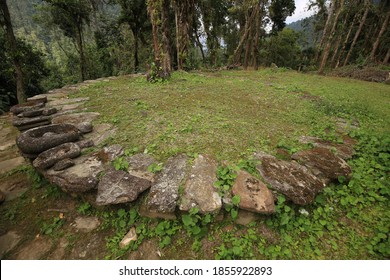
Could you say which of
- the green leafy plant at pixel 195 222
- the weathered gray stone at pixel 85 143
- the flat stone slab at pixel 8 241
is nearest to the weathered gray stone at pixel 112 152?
the weathered gray stone at pixel 85 143

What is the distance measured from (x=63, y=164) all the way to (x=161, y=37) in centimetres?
735

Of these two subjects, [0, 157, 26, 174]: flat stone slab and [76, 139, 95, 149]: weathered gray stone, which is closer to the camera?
[76, 139, 95, 149]: weathered gray stone

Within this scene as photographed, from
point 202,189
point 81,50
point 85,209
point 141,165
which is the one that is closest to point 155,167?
point 141,165

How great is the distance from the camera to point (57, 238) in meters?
2.02

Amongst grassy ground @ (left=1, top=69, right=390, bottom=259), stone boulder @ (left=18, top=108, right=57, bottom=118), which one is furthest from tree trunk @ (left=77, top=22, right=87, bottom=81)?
stone boulder @ (left=18, top=108, right=57, bottom=118)

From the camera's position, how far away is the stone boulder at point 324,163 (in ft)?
8.04

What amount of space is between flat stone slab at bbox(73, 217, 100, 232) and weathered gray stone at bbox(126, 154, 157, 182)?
2.07ft

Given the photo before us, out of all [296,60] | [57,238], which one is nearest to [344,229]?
[57,238]

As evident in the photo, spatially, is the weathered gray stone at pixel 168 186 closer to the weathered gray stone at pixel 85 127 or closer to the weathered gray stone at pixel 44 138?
the weathered gray stone at pixel 44 138

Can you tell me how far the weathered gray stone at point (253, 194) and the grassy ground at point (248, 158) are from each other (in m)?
0.15

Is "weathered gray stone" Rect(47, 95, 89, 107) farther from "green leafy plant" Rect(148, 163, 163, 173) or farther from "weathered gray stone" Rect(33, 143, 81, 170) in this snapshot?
"green leafy plant" Rect(148, 163, 163, 173)

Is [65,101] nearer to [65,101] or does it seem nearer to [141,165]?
[65,101]

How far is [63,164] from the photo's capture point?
2.38 meters

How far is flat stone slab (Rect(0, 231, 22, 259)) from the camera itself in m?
1.95
